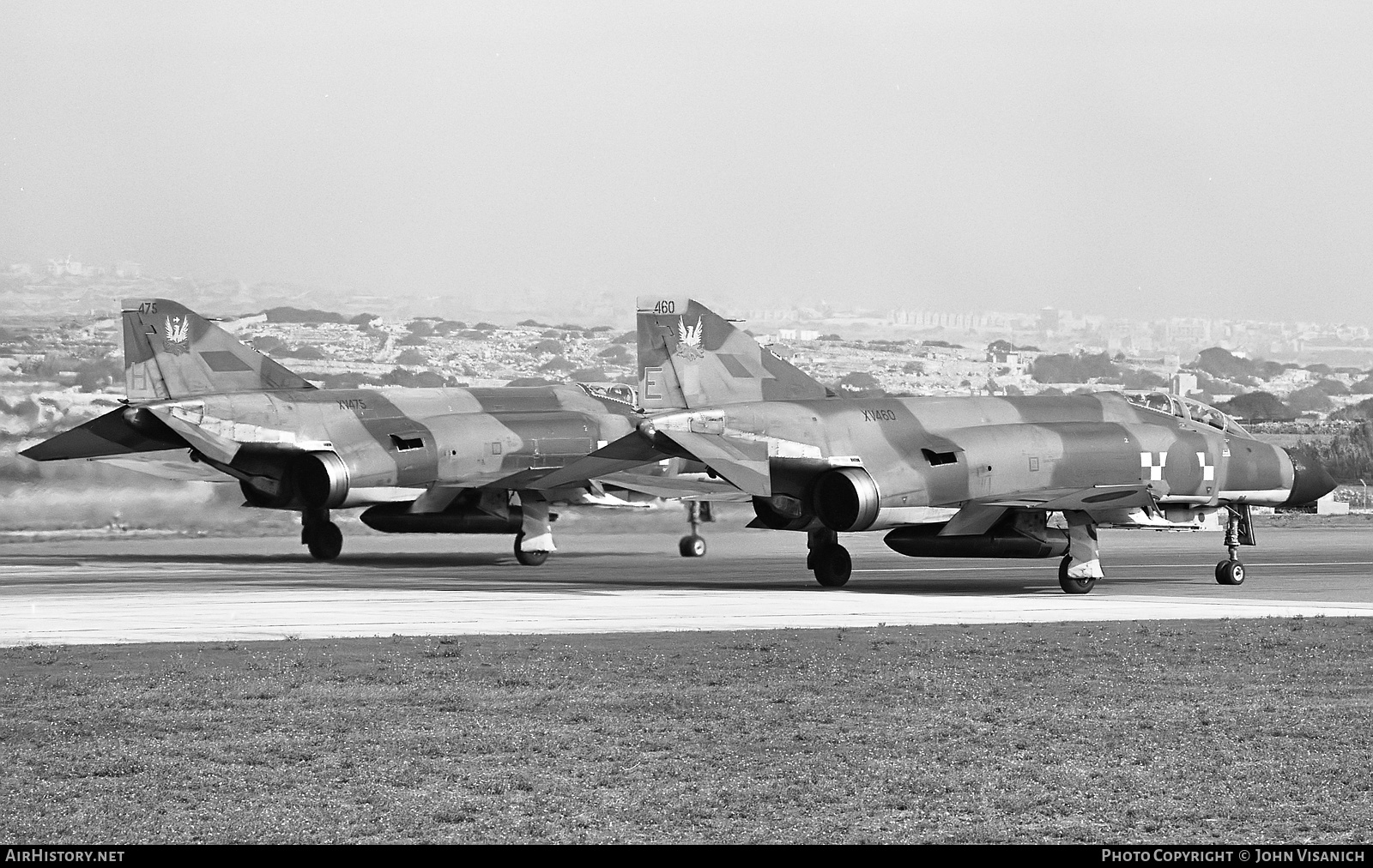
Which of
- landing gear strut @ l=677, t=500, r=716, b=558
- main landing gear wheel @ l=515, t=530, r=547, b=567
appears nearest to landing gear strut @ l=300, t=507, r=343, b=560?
main landing gear wheel @ l=515, t=530, r=547, b=567

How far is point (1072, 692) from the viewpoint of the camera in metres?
13.9

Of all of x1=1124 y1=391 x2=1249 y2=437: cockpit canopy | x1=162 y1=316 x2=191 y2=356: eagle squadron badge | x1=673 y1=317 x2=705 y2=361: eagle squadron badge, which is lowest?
x1=1124 y1=391 x2=1249 y2=437: cockpit canopy

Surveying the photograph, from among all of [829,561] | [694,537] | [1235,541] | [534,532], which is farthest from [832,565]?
[694,537]

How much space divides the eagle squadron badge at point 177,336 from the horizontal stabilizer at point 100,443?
6.31 feet

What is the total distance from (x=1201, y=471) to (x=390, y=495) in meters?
16.8

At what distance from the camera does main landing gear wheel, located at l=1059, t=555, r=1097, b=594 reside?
1033 inches

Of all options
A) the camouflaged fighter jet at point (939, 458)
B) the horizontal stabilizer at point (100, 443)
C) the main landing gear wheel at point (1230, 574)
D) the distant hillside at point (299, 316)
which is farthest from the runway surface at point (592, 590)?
the distant hillside at point (299, 316)

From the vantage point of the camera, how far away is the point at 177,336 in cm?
3659

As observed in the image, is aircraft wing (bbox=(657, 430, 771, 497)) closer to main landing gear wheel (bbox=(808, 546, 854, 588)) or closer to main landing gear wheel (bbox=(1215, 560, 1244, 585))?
main landing gear wheel (bbox=(808, 546, 854, 588))

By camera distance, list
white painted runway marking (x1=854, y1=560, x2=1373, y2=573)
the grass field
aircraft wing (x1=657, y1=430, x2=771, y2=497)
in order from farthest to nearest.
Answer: white painted runway marking (x1=854, y1=560, x2=1373, y2=573) → aircraft wing (x1=657, y1=430, x2=771, y2=497) → the grass field

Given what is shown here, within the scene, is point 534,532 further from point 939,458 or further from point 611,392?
point 939,458

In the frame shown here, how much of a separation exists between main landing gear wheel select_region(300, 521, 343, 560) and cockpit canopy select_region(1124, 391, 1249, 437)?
1803cm

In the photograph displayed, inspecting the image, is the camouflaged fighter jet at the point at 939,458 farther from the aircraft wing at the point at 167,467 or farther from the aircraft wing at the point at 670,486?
the aircraft wing at the point at 167,467

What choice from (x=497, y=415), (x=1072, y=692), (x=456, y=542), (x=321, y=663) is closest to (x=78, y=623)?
(x=321, y=663)
